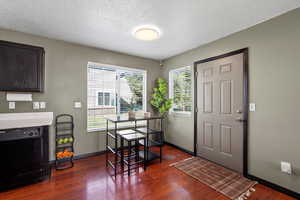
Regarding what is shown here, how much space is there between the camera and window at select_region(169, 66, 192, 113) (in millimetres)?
3328

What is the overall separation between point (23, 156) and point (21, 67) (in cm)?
144

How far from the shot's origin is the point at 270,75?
6.53 feet

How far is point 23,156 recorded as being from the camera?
2072 mm

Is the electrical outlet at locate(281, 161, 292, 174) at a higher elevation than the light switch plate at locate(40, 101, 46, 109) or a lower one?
lower

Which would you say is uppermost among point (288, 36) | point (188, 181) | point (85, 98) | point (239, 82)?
point (288, 36)

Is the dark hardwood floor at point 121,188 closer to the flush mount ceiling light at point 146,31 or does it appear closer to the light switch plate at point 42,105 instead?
the light switch plate at point 42,105

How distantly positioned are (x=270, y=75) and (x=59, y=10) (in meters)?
3.10

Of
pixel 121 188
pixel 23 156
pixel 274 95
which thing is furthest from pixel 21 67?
pixel 274 95

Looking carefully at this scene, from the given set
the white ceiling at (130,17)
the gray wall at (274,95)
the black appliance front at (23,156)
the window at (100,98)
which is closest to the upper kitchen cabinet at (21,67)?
the white ceiling at (130,17)

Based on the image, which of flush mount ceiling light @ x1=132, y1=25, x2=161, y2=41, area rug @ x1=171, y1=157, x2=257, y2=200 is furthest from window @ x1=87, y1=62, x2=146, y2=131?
area rug @ x1=171, y1=157, x2=257, y2=200

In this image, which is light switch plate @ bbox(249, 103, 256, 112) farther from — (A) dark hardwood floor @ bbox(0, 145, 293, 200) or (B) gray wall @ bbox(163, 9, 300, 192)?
(A) dark hardwood floor @ bbox(0, 145, 293, 200)

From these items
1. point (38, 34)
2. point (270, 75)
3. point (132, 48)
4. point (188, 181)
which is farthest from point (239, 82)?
point (38, 34)

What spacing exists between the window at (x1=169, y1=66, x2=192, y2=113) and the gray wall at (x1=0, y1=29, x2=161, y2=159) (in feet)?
5.54

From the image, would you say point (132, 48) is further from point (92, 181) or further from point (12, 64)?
point (92, 181)
